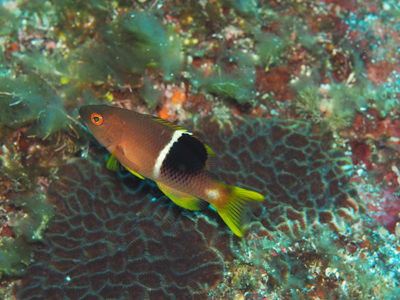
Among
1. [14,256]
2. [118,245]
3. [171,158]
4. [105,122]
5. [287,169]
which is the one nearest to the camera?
[171,158]

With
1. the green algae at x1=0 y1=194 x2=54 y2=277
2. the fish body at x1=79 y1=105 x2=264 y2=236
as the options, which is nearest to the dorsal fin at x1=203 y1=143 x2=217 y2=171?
the fish body at x1=79 y1=105 x2=264 y2=236

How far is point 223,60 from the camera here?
169 inches

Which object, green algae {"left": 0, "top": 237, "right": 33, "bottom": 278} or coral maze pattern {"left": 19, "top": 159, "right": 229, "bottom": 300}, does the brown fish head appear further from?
green algae {"left": 0, "top": 237, "right": 33, "bottom": 278}

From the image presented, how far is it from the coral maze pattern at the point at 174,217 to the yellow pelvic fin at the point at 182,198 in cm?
59

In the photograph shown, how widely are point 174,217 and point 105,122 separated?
137 cm

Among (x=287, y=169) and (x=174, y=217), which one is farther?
(x=287, y=169)

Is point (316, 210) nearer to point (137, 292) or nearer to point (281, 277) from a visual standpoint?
point (281, 277)

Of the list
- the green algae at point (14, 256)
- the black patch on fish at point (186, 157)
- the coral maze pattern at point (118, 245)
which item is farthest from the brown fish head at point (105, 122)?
the green algae at point (14, 256)

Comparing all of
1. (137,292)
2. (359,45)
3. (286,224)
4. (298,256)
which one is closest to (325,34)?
(359,45)

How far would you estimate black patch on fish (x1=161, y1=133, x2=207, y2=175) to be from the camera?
2.43 meters

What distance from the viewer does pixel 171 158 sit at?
2438 mm

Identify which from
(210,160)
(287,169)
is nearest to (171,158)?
(210,160)

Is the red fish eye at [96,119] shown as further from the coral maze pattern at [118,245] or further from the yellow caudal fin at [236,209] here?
the yellow caudal fin at [236,209]

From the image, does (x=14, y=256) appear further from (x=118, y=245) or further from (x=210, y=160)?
(x=210, y=160)
